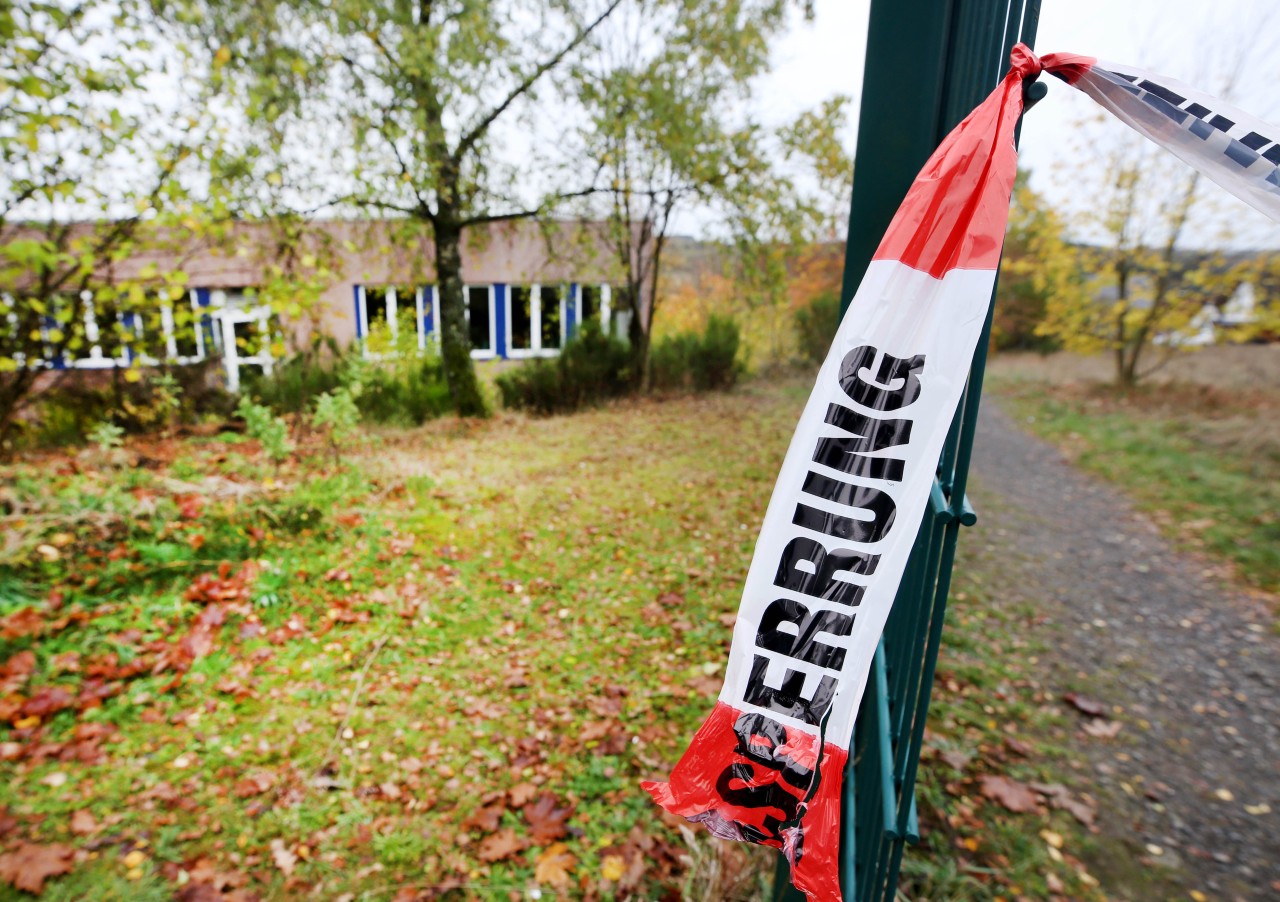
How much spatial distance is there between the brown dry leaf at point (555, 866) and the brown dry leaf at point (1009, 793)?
177cm

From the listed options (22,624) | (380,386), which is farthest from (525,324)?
(22,624)

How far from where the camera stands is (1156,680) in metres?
3.71

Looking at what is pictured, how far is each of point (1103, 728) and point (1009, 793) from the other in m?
0.94

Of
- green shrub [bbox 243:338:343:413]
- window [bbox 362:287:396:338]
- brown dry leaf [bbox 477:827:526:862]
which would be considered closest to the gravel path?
brown dry leaf [bbox 477:827:526:862]

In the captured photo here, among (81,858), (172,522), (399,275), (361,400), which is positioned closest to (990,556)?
(81,858)

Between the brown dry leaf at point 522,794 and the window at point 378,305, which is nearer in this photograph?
the brown dry leaf at point 522,794

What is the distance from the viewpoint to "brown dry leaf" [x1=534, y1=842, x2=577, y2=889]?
244 centimetres

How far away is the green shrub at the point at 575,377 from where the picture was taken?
1174 cm

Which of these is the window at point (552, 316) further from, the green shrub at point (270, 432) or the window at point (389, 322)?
the green shrub at point (270, 432)

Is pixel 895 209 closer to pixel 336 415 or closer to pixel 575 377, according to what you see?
pixel 336 415

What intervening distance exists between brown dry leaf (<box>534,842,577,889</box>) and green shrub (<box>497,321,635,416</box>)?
9.54 meters

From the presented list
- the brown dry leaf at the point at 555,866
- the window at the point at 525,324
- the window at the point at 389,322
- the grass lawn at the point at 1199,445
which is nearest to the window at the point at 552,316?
the window at the point at 525,324

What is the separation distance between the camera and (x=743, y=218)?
34.8ft

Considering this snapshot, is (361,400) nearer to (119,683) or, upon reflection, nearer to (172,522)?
(172,522)
